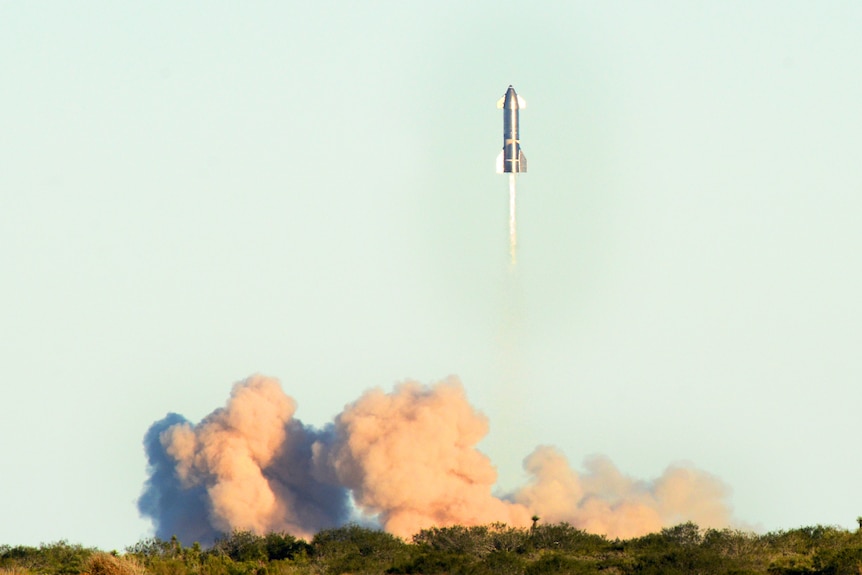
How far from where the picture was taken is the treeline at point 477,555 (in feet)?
282

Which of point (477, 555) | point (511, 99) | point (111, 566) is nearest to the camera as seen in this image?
point (111, 566)

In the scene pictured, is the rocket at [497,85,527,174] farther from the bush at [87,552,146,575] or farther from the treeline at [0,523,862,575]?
the bush at [87,552,146,575]

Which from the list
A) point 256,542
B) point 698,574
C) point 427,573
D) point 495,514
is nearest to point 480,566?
point 427,573

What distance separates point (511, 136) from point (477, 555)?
106 ft

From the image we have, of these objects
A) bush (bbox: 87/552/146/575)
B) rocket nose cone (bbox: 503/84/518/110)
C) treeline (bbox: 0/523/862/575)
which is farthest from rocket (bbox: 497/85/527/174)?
bush (bbox: 87/552/146/575)

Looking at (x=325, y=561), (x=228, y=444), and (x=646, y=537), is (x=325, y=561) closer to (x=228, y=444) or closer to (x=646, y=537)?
(x=646, y=537)

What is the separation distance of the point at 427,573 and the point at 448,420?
34.7 m

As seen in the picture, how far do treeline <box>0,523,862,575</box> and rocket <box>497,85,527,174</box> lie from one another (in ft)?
75.1

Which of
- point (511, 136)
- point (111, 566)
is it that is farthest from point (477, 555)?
point (511, 136)

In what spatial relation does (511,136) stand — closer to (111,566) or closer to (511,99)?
(511,99)

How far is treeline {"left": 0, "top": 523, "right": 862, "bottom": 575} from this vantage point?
86000 millimetres

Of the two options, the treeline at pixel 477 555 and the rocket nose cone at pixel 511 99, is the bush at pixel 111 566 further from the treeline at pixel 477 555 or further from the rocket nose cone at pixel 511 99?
the rocket nose cone at pixel 511 99

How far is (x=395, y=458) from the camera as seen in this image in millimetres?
119812

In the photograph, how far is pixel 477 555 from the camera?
303 feet
